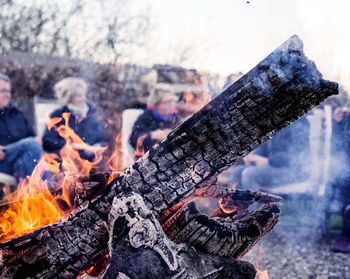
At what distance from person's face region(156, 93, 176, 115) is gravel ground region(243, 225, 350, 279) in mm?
2185

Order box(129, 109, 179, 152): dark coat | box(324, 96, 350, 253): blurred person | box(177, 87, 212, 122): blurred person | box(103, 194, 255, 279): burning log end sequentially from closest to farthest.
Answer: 1. box(103, 194, 255, 279): burning log end
2. box(129, 109, 179, 152): dark coat
3. box(177, 87, 212, 122): blurred person
4. box(324, 96, 350, 253): blurred person

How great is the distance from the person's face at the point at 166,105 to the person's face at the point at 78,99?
0.97 meters

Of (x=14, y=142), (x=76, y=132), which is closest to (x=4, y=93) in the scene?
(x=14, y=142)

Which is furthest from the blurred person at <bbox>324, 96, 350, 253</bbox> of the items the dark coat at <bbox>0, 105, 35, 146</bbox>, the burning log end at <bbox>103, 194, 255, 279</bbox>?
the burning log end at <bbox>103, 194, 255, 279</bbox>

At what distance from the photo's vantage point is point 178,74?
33.6ft

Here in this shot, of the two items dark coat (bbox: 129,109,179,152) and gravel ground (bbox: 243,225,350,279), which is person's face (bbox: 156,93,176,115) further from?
gravel ground (bbox: 243,225,350,279)

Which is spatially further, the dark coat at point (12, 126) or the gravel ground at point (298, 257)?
the gravel ground at point (298, 257)

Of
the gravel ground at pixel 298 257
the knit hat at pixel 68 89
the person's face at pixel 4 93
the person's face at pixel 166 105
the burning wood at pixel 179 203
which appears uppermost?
the person's face at pixel 4 93

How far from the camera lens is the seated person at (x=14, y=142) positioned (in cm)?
640

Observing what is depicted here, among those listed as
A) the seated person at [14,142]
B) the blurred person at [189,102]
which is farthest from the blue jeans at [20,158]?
the blurred person at [189,102]

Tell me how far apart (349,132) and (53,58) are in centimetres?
630

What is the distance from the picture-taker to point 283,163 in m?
8.52

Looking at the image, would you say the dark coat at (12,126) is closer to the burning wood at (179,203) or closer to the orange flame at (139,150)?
the orange flame at (139,150)

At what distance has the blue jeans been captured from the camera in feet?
20.9
